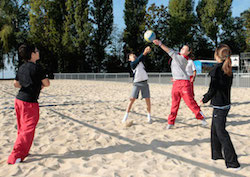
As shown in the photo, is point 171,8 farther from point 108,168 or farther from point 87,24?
point 108,168

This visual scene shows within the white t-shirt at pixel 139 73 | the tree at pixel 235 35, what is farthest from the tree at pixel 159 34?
Result: the white t-shirt at pixel 139 73

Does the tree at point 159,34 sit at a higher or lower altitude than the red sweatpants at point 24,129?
higher

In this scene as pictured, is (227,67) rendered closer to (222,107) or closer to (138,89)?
(222,107)

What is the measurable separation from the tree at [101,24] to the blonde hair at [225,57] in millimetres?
32970

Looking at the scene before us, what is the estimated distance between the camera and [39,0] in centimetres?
3350

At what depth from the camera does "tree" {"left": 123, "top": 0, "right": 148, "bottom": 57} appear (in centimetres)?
3644

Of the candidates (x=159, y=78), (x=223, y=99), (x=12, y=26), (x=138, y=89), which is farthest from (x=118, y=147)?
(x=12, y=26)

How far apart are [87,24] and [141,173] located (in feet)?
107

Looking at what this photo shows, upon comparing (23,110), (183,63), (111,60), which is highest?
(111,60)

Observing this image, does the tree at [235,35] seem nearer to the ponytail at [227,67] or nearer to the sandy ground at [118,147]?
the sandy ground at [118,147]

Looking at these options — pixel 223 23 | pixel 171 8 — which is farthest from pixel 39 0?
pixel 223 23

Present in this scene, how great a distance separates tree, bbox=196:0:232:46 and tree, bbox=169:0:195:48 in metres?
2.57

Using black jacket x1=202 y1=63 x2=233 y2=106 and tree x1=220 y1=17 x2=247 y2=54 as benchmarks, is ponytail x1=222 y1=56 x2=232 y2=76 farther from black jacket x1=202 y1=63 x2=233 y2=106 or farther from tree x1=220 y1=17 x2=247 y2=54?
tree x1=220 y1=17 x2=247 y2=54

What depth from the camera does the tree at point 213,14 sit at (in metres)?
39.0
